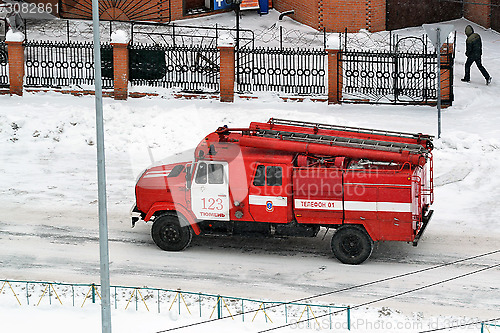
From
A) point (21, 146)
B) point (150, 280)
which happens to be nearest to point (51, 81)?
point (21, 146)

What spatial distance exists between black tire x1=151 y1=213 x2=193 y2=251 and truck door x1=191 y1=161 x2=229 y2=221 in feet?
1.44

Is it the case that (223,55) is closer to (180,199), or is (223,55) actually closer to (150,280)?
(180,199)

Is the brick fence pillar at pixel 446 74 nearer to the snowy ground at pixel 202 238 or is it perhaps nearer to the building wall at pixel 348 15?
the snowy ground at pixel 202 238

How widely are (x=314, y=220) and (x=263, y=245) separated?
1.69 m

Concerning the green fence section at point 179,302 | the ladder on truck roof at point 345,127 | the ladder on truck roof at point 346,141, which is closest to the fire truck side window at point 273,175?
the ladder on truck roof at point 346,141

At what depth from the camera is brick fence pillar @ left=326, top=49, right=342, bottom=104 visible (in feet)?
82.0

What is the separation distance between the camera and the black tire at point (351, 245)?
1644 cm

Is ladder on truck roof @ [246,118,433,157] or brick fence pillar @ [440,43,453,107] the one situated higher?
brick fence pillar @ [440,43,453,107]

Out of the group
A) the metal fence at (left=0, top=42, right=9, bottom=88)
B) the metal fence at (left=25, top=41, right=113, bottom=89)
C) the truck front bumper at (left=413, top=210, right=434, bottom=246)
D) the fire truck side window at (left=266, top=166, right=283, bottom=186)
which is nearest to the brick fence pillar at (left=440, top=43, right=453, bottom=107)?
the truck front bumper at (left=413, top=210, right=434, bottom=246)

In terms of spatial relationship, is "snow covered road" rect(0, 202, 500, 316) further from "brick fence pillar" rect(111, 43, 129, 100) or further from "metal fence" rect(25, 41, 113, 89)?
"metal fence" rect(25, 41, 113, 89)

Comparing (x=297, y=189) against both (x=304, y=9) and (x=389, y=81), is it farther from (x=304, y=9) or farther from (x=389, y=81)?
(x=304, y=9)

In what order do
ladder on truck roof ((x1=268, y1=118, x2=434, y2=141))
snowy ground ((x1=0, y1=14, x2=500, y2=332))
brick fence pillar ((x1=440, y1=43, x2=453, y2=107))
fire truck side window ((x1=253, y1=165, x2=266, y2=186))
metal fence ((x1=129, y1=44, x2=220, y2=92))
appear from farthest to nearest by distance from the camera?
metal fence ((x1=129, y1=44, x2=220, y2=92))
brick fence pillar ((x1=440, y1=43, x2=453, y2=107))
ladder on truck roof ((x1=268, y1=118, x2=434, y2=141))
fire truck side window ((x1=253, y1=165, x2=266, y2=186))
snowy ground ((x1=0, y1=14, x2=500, y2=332))

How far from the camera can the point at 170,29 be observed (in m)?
32.1

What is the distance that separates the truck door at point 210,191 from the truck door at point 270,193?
52cm
